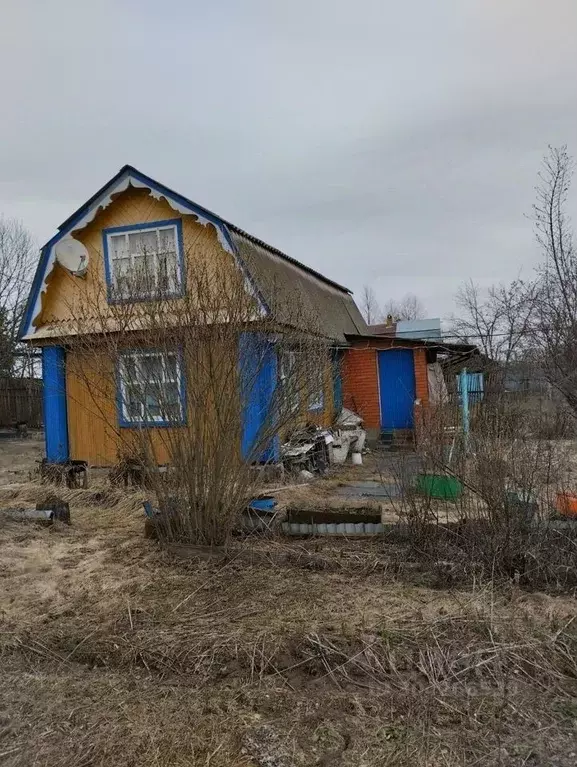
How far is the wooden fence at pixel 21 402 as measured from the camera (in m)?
25.0

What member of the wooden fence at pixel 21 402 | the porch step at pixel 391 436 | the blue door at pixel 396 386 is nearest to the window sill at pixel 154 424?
the porch step at pixel 391 436

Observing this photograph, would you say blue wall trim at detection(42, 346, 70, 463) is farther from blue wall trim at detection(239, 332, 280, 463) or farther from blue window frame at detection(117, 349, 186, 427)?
blue wall trim at detection(239, 332, 280, 463)

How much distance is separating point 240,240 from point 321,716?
31.5 ft

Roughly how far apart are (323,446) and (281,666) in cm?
847

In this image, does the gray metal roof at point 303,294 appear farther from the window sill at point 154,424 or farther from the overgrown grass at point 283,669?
the overgrown grass at point 283,669

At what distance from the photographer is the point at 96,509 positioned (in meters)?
8.48

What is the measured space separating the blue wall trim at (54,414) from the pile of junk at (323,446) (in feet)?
18.0

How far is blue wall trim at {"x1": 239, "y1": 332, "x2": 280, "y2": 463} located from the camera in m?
6.01

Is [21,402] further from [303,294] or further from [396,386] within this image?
[303,294]

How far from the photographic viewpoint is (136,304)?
19.7 feet

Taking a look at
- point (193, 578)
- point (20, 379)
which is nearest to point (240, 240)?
point (193, 578)

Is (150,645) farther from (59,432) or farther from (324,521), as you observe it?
(59,432)

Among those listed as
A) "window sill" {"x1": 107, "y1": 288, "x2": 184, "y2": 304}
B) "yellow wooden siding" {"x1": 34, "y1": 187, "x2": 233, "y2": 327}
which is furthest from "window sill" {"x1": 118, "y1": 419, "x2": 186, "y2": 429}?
"yellow wooden siding" {"x1": 34, "y1": 187, "x2": 233, "y2": 327}

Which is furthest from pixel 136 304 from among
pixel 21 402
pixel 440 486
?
pixel 21 402
